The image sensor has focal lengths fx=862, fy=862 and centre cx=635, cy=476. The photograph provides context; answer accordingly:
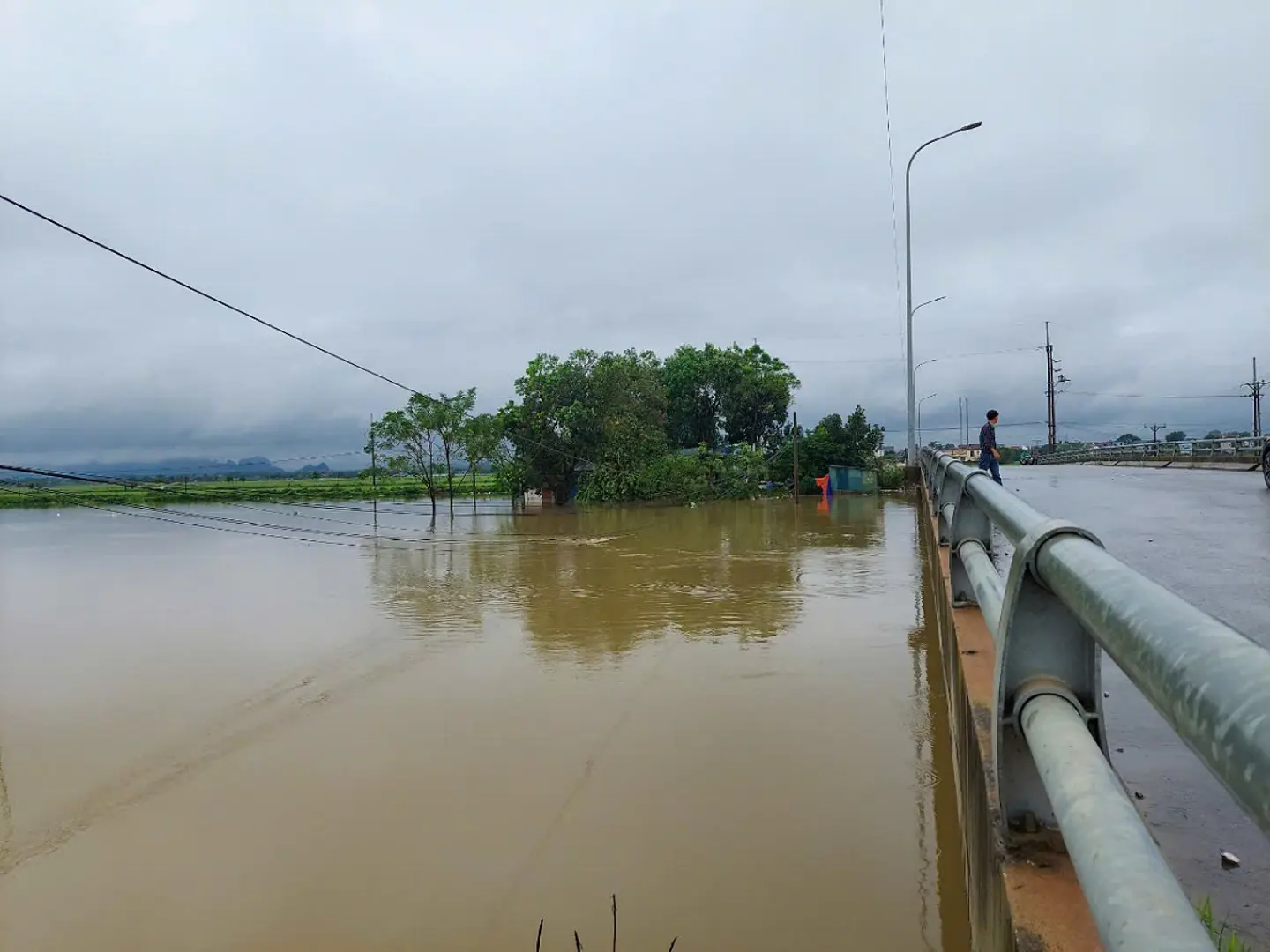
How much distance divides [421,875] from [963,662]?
2.63 metres

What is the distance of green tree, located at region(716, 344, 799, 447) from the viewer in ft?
137

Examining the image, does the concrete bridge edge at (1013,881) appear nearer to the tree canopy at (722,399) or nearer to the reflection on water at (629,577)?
the reflection on water at (629,577)

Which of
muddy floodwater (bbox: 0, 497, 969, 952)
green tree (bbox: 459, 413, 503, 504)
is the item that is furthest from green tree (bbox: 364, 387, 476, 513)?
muddy floodwater (bbox: 0, 497, 969, 952)

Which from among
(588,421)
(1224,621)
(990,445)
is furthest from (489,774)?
(588,421)

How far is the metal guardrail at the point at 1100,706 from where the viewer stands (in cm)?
71

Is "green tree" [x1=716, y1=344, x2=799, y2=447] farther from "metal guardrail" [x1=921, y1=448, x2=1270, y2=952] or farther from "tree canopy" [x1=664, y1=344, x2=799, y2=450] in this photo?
"metal guardrail" [x1=921, y1=448, x2=1270, y2=952]

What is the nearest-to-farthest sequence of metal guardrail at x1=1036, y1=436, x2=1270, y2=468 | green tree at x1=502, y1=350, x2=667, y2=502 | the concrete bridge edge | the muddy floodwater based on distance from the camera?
the concrete bridge edge < the muddy floodwater < metal guardrail at x1=1036, y1=436, x2=1270, y2=468 < green tree at x1=502, y1=350, x2=667, y2=502

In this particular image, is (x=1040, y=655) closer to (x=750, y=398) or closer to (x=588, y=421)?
(x=588, y=421)

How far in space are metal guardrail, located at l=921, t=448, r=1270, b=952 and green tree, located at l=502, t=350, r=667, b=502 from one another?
95.5 feet

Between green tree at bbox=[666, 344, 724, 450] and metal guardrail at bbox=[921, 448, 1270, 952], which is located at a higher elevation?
green tree at bbox=[666, 344, 724, 450]

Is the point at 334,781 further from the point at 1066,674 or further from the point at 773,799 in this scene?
the point at 1066,674

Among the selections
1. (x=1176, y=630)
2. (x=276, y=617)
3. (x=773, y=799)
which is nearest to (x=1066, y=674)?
(x=1176, y=630)

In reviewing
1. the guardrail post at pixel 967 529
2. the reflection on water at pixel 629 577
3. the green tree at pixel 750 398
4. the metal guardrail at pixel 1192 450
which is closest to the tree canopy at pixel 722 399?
the green tree at pixel 750 398

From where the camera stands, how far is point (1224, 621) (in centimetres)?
263
